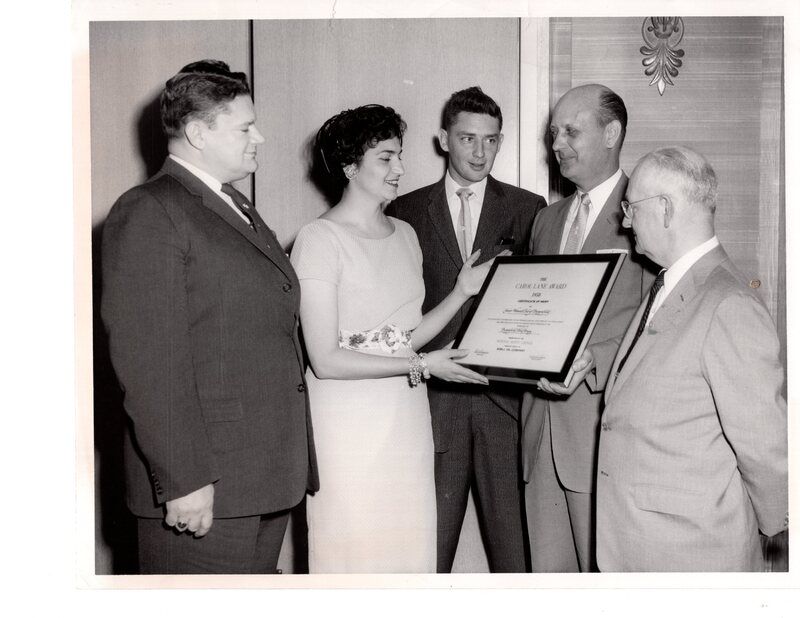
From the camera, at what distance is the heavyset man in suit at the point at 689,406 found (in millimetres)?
2061

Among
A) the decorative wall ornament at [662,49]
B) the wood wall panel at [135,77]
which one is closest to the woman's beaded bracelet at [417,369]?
the wood wall panel at [135,77]

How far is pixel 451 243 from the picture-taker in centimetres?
292

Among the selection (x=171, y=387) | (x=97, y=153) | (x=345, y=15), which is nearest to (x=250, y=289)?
(x=171, y=387)

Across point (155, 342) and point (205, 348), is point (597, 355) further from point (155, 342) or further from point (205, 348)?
point (155, 342)

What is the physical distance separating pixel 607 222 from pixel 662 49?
2.33 ft

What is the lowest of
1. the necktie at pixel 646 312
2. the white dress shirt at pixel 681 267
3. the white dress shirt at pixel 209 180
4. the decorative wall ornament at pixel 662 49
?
the necktie at pixel 646 312

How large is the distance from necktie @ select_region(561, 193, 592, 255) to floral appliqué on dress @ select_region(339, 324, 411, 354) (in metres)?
0.66

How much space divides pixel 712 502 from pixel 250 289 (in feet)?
4.93

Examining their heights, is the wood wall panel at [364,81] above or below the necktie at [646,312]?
above

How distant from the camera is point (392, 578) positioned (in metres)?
2.65

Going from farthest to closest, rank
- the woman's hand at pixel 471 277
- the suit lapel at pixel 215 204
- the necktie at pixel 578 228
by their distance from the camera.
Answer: the woman's hand at pixel 471 277
the necktie at pixel 578 228
the suit lapel at pixel 215 204

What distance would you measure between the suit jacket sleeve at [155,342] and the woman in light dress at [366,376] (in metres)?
0.56

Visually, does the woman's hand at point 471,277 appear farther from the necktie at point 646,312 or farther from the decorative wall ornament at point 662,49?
the decorative wall ornament at point 662,49

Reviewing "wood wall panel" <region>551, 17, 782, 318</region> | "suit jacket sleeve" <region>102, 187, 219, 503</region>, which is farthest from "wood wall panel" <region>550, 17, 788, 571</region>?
"suit jacket sleeve" <region>102, 187, 219, 503</region>
